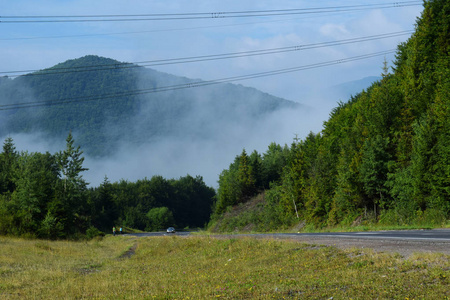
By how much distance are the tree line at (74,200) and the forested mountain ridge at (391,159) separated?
106 feet

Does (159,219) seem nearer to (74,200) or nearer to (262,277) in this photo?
(74,200)

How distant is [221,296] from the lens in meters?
13.3

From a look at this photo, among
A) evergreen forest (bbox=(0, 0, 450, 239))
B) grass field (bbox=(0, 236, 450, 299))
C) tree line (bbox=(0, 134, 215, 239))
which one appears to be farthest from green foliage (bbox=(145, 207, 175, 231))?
grass field (bbox=(0, 236, 450, 299))

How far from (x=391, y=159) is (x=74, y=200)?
195 feet

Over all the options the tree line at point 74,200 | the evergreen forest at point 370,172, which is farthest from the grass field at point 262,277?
the tree line at point 74,200

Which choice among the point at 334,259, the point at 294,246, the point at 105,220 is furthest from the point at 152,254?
the point at 105,220

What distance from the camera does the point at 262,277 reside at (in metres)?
16.1

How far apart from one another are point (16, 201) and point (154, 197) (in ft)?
381

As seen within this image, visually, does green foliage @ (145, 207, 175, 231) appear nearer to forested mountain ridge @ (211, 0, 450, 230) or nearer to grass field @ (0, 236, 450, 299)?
forested mountain ridge @ (211, 0, 450, 230)

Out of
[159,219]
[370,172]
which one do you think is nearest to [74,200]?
[370,172]

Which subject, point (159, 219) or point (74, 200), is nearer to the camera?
point (74, 200)

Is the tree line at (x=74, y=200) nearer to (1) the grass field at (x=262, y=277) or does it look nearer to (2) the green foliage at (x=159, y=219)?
(2) the green foliage at (x=159, y=219)

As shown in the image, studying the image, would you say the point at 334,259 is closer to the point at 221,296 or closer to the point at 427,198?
the point at 221,296

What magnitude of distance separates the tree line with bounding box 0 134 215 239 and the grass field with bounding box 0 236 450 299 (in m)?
33.3
